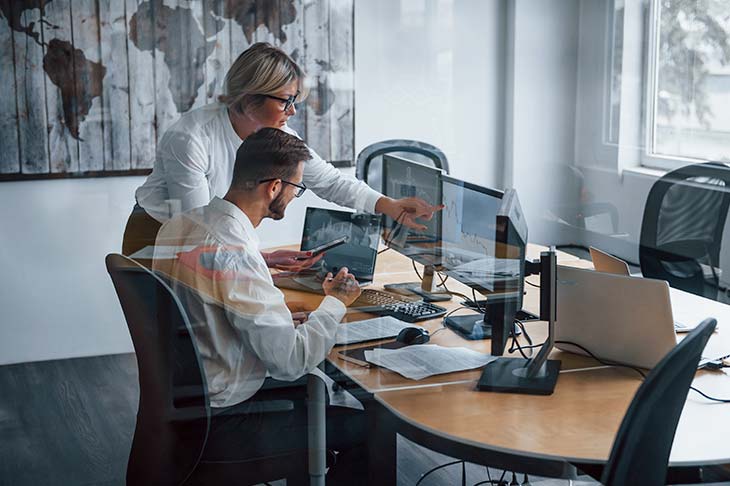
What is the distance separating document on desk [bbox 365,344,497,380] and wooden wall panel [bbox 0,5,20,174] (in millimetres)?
991

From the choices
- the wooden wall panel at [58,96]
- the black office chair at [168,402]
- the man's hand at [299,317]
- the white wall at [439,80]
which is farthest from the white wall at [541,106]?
the wooden wall panel at [58,96]

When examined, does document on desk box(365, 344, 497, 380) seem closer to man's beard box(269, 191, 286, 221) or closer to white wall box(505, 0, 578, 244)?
man's beard box(269, 191, 286, 221)

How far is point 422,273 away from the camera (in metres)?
2.53

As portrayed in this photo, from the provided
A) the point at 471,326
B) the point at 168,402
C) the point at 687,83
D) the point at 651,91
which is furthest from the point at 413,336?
the point at 687,83

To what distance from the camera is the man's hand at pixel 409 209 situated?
96.9 inches

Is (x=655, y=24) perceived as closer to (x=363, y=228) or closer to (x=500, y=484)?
(x=363, y=228)

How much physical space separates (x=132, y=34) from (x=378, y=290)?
91 cm

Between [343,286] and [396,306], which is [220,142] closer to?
[343,286]

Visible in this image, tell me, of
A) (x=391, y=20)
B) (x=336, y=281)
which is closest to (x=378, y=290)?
(x=336, y=281)

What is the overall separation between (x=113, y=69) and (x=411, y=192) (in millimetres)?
875

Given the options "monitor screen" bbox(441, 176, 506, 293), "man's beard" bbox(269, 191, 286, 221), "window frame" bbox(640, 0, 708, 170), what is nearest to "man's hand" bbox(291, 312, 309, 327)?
"man's beard" bbox(269, 191, 286, 221)

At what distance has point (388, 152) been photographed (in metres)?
2.48

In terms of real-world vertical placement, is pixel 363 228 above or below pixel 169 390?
above

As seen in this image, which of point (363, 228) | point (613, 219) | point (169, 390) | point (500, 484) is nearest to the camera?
point (169, 390)
